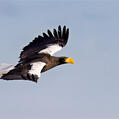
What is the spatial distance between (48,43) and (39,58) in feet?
9.84

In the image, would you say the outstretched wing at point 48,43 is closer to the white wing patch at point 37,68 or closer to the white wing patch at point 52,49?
the white wing patch at point 52,49

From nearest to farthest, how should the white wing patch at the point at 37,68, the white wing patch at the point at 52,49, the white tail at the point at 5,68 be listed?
the white wing patch at the point at 37,68 < the white tail at the point at 5,68 < the white wing patch at the point at 52,49

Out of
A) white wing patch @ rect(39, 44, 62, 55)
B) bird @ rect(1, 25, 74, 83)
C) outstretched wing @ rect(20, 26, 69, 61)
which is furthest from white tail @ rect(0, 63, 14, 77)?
white wing patch @ rect(39, 44, 62, 55)

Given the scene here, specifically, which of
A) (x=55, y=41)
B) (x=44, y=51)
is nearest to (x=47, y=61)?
(x=44, y=51)

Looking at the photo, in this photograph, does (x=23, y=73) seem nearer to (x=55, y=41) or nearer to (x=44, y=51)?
(x=44, y=51)

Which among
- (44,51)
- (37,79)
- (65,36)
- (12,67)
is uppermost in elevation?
(65,36)

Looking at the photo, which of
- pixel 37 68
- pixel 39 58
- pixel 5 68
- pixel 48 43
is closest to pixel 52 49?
pixel 48 43

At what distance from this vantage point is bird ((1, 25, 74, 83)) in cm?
2002

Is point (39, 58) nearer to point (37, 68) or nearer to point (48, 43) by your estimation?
point (37, 68)

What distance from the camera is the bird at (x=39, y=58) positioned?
65.7 feet

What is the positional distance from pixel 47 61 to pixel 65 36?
129 inches

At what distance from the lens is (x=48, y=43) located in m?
25.2

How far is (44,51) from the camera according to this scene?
23.9 m

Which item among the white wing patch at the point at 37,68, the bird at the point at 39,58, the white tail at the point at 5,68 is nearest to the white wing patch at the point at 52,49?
the bird at the point at 39,58
